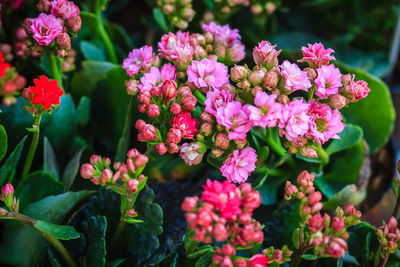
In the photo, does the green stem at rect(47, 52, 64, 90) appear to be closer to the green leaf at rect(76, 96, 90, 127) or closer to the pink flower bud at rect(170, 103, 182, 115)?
the green leaf at rect(76, 96, 90, 127)

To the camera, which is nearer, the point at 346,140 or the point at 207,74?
the point at 207,74

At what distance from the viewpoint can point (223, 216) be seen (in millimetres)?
414

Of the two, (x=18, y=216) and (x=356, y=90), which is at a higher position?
(x=356, y=90)

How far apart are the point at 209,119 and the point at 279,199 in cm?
29

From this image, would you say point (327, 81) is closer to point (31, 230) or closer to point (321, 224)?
point (321, 224)

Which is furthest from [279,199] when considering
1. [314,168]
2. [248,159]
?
[248,159]

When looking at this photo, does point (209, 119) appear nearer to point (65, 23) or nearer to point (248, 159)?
point (248, 159)

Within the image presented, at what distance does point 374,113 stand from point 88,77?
52 cm

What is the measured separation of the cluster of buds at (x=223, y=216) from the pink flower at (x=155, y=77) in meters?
0.18

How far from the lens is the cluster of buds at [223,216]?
41 cm

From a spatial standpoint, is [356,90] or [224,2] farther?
[224,2]

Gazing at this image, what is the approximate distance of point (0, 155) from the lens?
564 mm

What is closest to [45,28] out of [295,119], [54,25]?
Result: [54,25]

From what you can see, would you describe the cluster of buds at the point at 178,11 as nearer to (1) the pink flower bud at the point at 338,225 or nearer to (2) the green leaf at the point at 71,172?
(2) the green leaf at the point at 71,172
